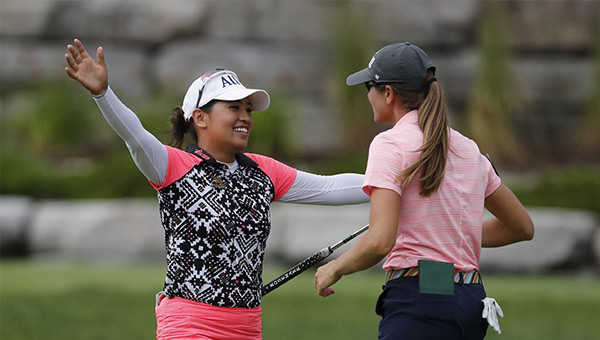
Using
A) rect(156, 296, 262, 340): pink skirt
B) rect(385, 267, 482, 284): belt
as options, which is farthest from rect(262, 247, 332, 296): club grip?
rect(385, 267, 482, 284): belt

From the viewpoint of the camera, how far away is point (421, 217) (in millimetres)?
3334

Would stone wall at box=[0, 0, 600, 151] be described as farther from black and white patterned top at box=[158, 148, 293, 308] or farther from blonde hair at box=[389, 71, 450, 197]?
blonde hair at box=[389, 71, 450, 197]

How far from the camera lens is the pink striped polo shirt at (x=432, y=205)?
331cm

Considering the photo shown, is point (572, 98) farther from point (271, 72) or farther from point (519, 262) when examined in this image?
point (519, 262)

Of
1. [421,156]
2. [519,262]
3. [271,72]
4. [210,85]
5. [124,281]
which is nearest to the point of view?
[421,156]

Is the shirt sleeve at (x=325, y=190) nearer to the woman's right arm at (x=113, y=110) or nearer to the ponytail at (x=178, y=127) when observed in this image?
the ponytail at (x=178, y=127)

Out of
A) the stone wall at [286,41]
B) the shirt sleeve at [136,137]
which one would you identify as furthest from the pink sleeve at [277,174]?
the stone wall at [286,41]

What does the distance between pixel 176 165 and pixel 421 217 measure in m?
1.02

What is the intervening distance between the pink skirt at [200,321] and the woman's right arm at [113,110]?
0.51 meters

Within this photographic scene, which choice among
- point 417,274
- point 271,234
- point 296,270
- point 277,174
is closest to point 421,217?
point 417,274

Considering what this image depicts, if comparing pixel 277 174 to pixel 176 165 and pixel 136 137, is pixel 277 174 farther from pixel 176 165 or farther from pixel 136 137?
pixel 136 137

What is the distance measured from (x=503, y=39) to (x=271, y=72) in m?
4.45

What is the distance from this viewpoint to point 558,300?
9.68 metres

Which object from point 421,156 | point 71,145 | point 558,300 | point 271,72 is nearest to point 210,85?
point 421,156
